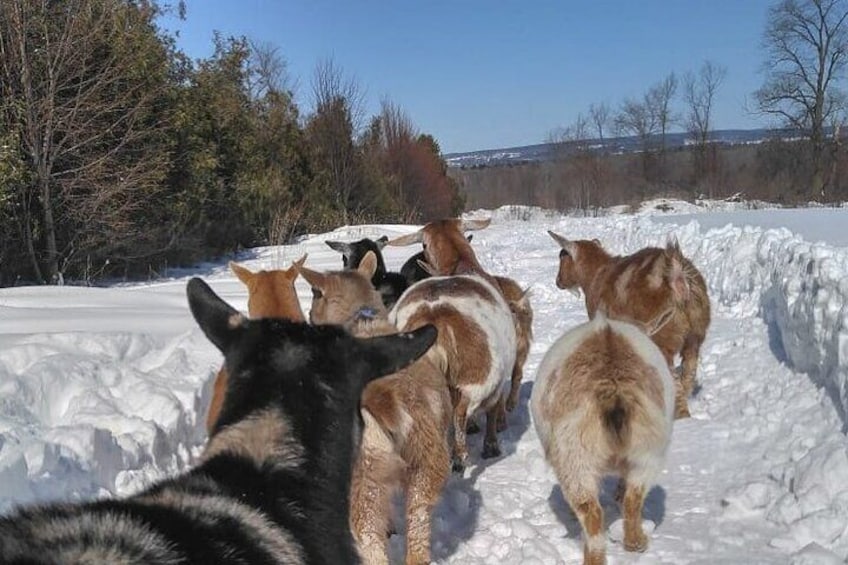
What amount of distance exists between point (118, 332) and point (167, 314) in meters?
1.92

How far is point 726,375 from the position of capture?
26.2ft

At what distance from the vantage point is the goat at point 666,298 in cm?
691

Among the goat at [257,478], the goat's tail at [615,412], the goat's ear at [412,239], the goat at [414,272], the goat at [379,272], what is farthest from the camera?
the goat at [414,272]

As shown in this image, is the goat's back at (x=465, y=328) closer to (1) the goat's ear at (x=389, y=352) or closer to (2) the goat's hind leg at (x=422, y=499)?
(2) the goat's hind leg at (x=422, y=499)

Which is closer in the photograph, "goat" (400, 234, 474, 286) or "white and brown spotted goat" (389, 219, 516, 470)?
"white and brown spotted goat" (389, 219, 516, 470)

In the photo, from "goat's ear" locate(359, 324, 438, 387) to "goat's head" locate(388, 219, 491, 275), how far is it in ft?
15.8

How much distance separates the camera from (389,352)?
218cm

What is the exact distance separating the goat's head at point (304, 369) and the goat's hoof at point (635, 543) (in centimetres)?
286

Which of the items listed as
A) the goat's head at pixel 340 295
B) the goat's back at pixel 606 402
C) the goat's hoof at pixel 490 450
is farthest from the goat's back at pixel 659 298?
the goat's head at pixel 340 295

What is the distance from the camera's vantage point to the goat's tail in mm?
4160

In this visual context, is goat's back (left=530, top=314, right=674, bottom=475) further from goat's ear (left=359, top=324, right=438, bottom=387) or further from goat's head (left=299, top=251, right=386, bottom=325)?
goat's ear (left=359, top=324, right=438, bottom=387)

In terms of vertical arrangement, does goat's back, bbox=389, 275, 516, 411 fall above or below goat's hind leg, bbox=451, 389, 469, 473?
above

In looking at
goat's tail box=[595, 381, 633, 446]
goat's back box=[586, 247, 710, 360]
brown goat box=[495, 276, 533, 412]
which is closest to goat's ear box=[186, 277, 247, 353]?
goat's tail box=[595, 381, 633, 446]

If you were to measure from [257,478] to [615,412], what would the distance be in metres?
2.73
